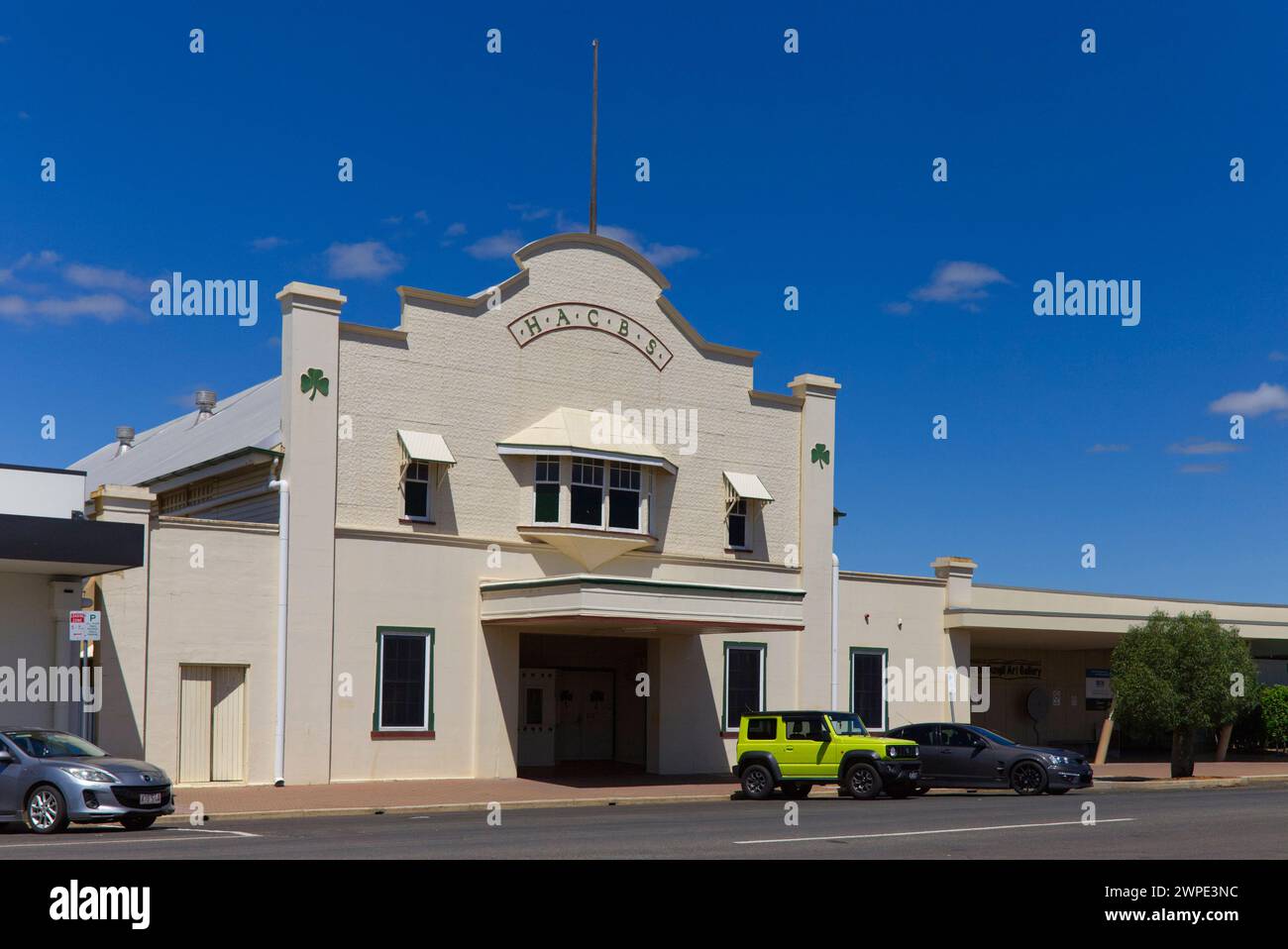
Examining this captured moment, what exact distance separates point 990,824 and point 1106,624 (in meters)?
22.1

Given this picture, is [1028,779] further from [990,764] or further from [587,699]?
[587,699]

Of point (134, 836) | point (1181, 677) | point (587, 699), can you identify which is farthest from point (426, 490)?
point (1181, 677)

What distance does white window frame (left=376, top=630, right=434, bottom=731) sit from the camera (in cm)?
2856

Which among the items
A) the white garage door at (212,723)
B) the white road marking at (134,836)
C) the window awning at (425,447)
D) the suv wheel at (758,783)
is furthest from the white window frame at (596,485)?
the white road marking at (134,836)

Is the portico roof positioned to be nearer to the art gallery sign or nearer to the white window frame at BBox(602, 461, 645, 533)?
the white window frame at BBox(602, 461, 645, 533)

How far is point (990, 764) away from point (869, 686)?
9240mm

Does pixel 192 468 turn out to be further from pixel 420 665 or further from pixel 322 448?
pixel 420 665

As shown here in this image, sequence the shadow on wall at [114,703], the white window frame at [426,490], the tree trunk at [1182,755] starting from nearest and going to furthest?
the shadow on wall at [114,703] < the white window frame at [426,490] < the tree trunk at [1182,755]

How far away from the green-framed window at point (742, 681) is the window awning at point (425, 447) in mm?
8585

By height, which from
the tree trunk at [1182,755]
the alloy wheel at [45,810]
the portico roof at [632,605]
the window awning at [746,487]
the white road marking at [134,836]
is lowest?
the tree trunk at [1182,755]

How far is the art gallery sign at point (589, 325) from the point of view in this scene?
1228 inches

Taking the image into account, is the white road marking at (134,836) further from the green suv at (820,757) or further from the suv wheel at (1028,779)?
the suv wheel at (1028,779)

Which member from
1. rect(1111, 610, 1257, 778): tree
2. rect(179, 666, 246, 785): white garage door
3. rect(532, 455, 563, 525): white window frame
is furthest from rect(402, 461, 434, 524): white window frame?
rect(1111, 610, 1257, 778): tree
